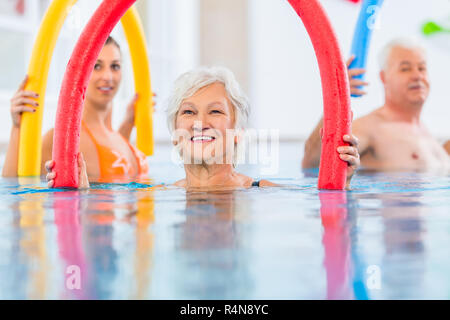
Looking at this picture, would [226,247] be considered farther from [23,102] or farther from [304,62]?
[304,62]

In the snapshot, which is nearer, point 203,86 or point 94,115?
point 203,86

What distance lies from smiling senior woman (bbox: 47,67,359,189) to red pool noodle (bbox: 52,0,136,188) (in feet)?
0.20

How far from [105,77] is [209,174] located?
1.01 m

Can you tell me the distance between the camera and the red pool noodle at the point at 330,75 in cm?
214

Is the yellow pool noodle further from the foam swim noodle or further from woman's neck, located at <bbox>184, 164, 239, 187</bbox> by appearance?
woman's neck, located at <bbox>184, 164, 239, 187</bbox>

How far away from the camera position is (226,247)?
124 centimetres

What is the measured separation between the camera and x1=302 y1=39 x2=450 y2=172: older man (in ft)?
12.3

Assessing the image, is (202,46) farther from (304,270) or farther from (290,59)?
(304,270)

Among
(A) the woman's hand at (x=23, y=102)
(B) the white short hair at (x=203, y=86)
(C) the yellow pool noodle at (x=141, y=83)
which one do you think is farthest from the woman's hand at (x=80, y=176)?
(C) the yellow pool noodle at (x=141, y=83)

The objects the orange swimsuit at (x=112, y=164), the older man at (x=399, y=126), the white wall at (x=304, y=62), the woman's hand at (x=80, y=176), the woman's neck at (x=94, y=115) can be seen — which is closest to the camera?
the woman's hand at (x=80, y=176)

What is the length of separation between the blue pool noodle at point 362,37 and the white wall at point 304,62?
701 centimetres

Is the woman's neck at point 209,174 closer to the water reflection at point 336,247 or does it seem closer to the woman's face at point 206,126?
the woman's face at point 206,126

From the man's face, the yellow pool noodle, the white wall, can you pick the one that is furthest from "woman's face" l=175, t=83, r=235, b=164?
the white wall

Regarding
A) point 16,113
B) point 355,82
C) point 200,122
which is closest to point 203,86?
A: point 200,122
